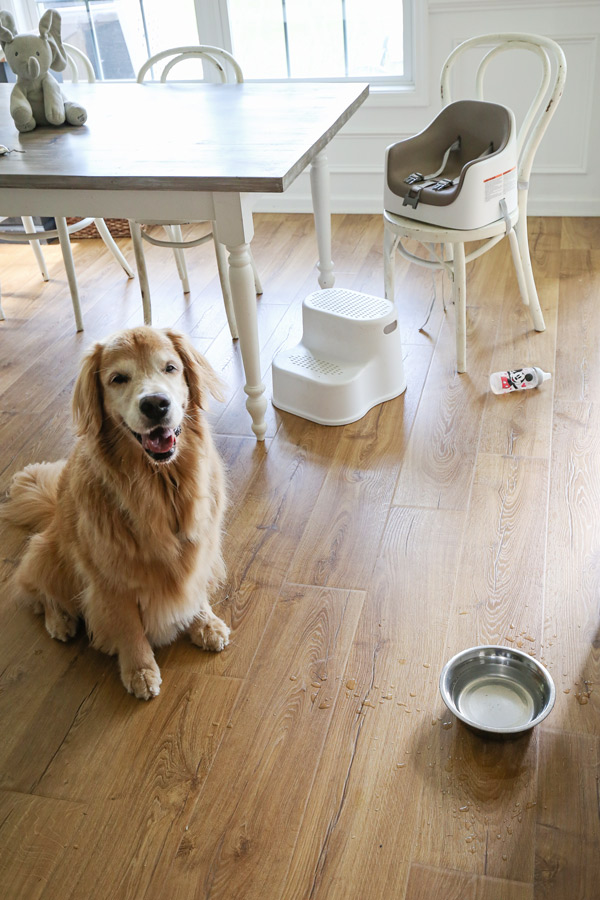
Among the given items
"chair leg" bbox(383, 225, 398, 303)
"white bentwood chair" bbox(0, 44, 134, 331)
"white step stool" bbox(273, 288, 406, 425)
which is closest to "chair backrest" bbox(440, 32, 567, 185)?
"chair leg" bbox(383, 225, 398, 303)

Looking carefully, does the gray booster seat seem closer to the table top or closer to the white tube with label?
the table top

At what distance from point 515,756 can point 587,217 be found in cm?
298

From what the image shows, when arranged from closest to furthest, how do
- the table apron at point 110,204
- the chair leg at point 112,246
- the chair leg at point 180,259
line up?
1. the table apron at point 110,204
2. the chair leg at point 180,259
3. the chair leg at point 112,246

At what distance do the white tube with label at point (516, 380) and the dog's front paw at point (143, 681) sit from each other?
4.82 feet

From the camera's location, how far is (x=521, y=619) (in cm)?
184

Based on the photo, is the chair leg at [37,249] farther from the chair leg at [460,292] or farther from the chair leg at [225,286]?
the chair leg at [460,292]

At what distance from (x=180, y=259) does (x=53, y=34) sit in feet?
3.22

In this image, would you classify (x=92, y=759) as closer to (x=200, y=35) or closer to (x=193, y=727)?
(x=193, y=727)

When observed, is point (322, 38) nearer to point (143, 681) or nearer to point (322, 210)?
point (322, 210)

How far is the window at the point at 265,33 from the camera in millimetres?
3865

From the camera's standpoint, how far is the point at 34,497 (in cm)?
204

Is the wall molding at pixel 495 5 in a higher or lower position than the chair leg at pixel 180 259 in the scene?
higher

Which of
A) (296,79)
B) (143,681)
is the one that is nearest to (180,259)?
(296,79)

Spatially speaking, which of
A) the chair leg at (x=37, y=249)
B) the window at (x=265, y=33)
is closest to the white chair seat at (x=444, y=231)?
the window at (x=265, y=33)
